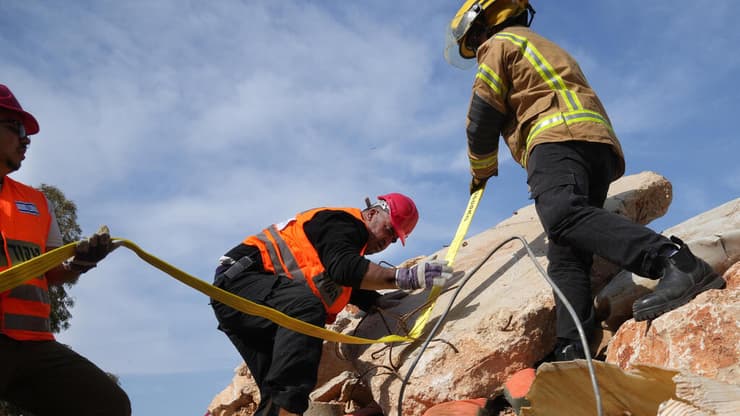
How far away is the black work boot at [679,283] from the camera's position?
10.3ft

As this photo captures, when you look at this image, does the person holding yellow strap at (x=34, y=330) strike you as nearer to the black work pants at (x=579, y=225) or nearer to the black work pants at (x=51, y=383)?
the black work pants at (x=51, y=383)

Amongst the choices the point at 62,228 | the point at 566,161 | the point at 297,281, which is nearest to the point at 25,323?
the point at 297,281

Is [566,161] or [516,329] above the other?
[566,161]

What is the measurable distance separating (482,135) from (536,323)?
1135mm

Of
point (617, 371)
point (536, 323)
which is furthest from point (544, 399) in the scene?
point (536, 323)

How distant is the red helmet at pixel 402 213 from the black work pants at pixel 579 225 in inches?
46.5

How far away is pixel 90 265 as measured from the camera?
3.07m

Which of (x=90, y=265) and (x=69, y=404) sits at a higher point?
(x=90, y=265)

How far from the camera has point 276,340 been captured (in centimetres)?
392

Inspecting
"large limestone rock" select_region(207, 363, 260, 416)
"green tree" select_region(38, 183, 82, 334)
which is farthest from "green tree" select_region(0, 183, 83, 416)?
"large limestone rock" select_region(207, 363, 260, 416)

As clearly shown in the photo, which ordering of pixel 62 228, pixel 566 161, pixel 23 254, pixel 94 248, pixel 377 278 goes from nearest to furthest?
pixel 94 248
pixel 23 254
pixel 566 161
pixel 377 278
pixel 62 228

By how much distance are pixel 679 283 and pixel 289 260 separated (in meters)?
2.23

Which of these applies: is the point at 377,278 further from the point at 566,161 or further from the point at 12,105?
the point at 12,105

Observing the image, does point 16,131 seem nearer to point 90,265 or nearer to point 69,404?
point 90,265
